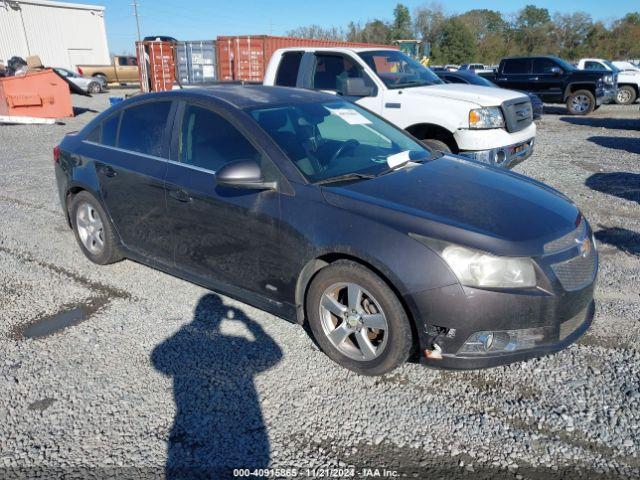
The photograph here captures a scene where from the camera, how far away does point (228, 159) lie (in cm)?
350

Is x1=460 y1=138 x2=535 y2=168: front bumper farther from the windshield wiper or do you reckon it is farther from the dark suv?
the dark suv

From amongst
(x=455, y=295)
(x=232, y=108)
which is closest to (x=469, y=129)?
(x=232, y=108)

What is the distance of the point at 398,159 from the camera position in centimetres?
369

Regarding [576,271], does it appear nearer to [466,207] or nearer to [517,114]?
[466,207]

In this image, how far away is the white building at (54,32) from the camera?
38656 millimetres

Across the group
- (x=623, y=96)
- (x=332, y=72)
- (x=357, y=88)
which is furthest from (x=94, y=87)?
(x=357, y=88)

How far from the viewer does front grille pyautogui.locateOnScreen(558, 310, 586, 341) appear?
2.83 m

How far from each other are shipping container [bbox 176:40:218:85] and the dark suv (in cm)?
1047

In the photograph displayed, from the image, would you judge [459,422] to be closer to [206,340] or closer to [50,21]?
[206,340]

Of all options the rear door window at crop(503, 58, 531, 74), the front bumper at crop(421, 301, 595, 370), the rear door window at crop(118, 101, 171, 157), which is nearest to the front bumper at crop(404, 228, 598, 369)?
the front bumper at crop(421, 301, 595, 370)

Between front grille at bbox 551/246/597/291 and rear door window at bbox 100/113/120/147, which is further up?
rear door window at bbox 100/113/120/147

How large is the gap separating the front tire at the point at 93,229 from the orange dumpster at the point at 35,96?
13503 millimetres

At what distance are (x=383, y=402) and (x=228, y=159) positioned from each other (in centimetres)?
189

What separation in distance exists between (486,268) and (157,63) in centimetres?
1860
